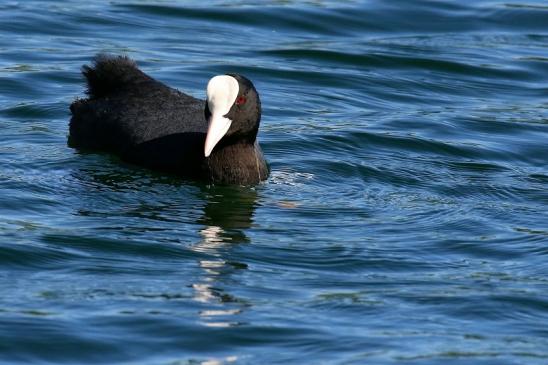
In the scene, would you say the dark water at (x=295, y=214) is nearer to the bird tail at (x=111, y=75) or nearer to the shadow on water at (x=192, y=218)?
the shadow on water at (x=192, y=218)

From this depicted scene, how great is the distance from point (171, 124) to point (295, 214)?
4.50ft

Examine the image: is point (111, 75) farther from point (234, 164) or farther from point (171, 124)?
point (234, 164)

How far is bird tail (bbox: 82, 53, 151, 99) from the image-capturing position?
34.6ft

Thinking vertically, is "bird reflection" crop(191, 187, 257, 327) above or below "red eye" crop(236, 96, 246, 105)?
below

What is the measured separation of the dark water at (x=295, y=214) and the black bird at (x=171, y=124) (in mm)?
132

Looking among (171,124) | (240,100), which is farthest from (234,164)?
(171,124)

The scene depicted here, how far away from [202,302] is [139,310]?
347mm

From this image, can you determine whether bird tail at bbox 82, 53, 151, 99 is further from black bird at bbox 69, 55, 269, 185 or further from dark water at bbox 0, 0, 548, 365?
dark water at bbox 0, 0, 548, 365

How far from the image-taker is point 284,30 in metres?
16.0

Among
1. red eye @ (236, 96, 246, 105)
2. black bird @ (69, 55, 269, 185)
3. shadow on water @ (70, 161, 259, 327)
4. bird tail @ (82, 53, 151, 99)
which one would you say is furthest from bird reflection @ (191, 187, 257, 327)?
bird tail @ (82, 53, 151, 99)

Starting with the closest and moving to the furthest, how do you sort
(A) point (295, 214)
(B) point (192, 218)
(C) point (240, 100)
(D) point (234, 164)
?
(B) point (192, 218)
(A) point (295, 214)
(C) point (240, 100)
(D) point (234, 164)

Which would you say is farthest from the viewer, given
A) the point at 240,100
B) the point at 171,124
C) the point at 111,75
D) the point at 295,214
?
the point at 111,75

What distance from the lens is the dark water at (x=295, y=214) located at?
6.72 m

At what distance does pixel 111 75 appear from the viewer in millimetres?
10539
